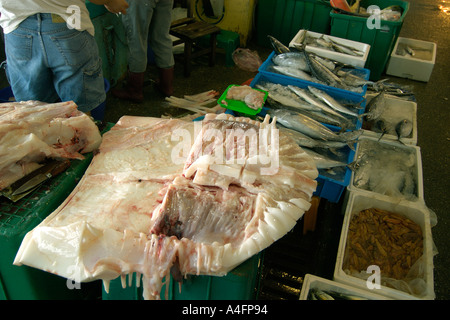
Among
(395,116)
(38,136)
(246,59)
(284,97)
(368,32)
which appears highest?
(368,32)

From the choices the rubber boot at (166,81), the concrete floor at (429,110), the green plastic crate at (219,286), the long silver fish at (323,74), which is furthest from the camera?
the rubber boot at (166,81)

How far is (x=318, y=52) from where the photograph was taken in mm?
4617

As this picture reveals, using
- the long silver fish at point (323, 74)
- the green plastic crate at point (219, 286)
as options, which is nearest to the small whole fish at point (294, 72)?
the long silver fish at point (323, 74)

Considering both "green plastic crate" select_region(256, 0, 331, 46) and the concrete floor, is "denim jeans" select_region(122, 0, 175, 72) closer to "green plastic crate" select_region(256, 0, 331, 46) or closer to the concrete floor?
the concrete floor

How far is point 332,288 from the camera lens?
242 centimetres

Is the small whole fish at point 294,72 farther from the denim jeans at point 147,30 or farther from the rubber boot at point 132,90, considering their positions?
the rubber boot at point 132,90

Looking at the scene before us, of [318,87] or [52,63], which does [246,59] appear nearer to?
[318,87]

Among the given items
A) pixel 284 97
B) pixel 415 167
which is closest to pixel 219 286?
pixel 284 97

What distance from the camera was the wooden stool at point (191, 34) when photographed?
18.7 ft

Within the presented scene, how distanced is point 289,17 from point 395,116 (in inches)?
142

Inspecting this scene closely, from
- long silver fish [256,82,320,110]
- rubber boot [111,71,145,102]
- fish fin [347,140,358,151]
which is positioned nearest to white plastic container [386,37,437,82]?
long silver fish [256,82,320,110]

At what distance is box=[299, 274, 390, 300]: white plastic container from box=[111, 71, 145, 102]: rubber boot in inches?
150

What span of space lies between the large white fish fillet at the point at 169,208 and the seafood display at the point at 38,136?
0.16 meters

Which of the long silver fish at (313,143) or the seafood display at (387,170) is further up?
the long silver fish at (313,143)
